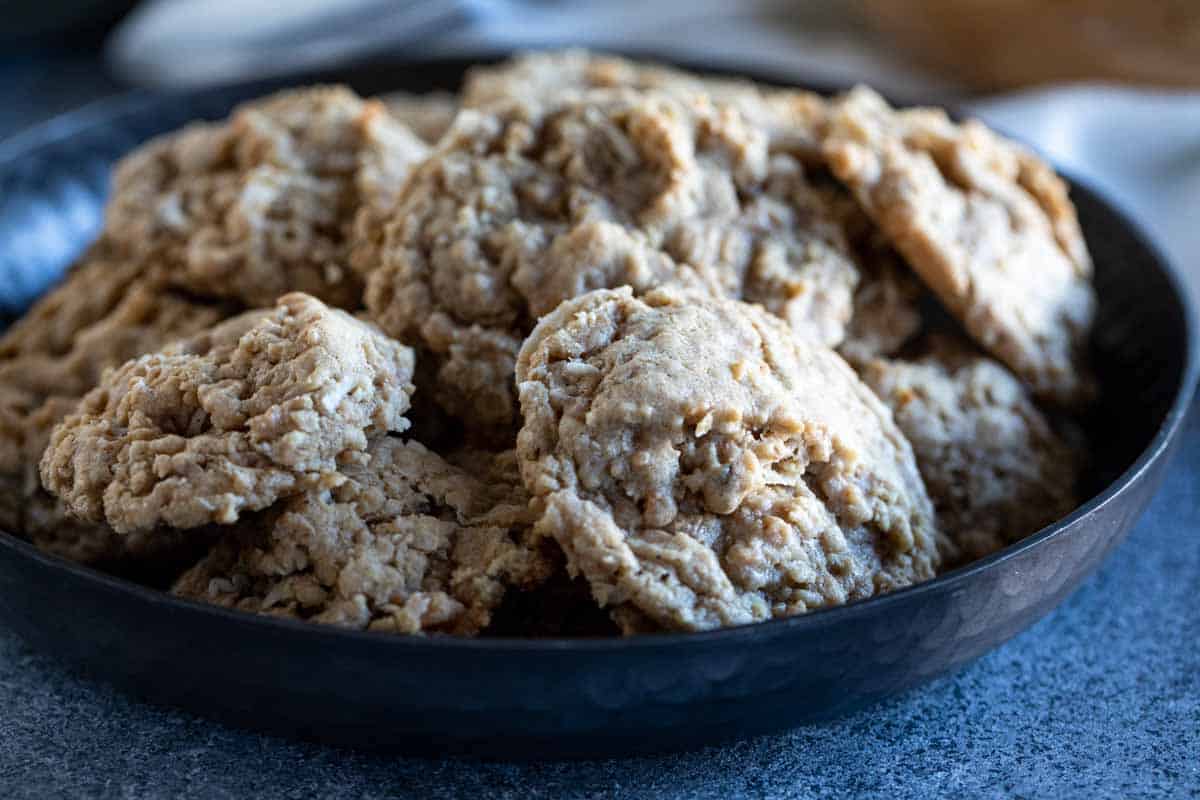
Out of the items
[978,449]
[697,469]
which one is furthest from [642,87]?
[697,469]

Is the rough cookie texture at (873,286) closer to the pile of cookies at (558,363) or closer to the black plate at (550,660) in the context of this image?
the pile of cookies at (558,363)

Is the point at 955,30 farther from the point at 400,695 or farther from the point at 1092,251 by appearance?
the point at 400,695

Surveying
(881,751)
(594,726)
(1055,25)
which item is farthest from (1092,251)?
(594,726)

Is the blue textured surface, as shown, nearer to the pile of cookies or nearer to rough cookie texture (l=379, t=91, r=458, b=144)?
the pile of cookies

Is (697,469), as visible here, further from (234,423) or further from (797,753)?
(234,423)

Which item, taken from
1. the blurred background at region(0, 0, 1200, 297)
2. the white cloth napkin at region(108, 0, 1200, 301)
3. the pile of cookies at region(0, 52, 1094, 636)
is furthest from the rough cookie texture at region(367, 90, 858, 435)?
the white cloth napkin at region(108, 0, 1200, 301)
